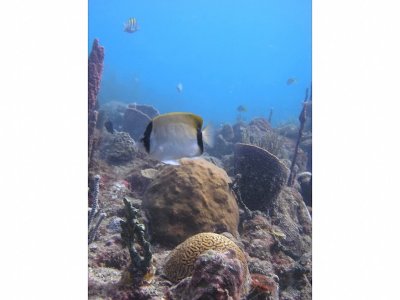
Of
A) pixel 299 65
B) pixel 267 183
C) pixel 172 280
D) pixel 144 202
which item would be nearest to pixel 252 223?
pixel 267 183

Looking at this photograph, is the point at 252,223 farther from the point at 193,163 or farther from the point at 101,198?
the point at 101,198

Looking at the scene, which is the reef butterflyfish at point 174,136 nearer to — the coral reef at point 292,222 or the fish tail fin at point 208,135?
Result: the fish tail fin at point 208,135

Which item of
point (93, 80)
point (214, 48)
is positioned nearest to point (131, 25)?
point (93, 80)

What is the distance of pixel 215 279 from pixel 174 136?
3.16 ft

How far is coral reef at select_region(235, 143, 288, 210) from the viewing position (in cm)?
519

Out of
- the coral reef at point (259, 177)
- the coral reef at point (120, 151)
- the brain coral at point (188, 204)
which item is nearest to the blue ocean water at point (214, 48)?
the coral reef at point (120, 151)

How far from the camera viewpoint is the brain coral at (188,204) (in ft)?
12.5

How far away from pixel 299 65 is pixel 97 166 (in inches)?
5202

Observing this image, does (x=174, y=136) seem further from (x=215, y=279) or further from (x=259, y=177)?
(x=259, y=177)

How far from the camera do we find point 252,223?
190 inches

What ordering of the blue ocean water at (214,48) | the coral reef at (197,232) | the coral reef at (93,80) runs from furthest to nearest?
1. the blue ocean water at (214,48)
2. the coral reef at (93,80)
3. the coral reef at (197,232)

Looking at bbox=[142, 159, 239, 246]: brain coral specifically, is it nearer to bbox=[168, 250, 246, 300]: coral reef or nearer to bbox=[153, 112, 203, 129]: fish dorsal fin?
bbox=[168, 250, 246, 300]: coral reef

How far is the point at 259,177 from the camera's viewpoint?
5262 mm

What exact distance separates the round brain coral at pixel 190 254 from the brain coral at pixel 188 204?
2.24ft
